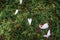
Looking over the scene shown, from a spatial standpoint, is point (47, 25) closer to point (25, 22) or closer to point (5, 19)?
point (25, 22)

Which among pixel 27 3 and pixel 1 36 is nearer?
pixel 1 36

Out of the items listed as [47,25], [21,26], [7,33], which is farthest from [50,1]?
[7,33]

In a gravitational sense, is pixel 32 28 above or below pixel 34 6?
below

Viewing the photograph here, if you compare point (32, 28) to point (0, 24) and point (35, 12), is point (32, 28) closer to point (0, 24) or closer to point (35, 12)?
point (35, 12)

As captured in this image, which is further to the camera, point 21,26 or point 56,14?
point 56,14

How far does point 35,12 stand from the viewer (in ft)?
10.4

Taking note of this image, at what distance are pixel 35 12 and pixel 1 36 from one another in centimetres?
69

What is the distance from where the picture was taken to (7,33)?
2.99 metres

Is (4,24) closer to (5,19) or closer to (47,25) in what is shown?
(5,19)

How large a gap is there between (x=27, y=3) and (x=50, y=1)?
0.40 metres

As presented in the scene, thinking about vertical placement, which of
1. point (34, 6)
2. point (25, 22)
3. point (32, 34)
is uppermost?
point (34, 6)

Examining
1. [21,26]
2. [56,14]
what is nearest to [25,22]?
[21,26]

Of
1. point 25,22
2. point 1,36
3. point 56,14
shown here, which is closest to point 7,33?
point 1,36

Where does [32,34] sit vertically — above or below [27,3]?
below
